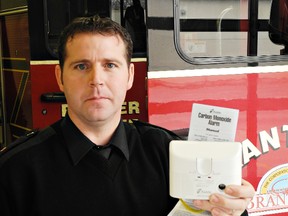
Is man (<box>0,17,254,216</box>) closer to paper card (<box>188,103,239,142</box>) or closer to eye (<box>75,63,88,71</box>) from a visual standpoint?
eye (<box>75,63,88,71</box>)

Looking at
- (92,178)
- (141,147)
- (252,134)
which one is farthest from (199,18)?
(92,178)

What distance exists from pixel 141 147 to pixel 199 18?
1190mm

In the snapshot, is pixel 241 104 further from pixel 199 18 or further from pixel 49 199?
pixel 49 199

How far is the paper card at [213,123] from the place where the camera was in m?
1.19

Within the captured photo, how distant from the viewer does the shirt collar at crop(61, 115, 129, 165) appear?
127 cm

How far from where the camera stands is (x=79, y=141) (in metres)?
1.29

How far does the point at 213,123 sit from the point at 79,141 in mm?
356

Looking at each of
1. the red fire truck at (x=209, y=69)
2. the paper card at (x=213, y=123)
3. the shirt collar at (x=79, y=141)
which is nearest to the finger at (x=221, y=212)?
the paper card at (x=213, y=123)

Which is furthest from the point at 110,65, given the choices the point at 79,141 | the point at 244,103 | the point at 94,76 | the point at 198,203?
the point at 244,103

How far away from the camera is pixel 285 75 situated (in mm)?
2525

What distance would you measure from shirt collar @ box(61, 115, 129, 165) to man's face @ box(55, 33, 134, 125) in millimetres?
46

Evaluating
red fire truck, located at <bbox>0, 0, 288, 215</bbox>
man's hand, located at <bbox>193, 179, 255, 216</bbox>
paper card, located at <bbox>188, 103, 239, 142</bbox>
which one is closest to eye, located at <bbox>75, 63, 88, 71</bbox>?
paper card, located at <bbox>188, 103, 239, 142</bbox>

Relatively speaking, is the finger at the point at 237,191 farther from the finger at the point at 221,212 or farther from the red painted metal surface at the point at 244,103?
the red painted metal surface at the point at 244,103

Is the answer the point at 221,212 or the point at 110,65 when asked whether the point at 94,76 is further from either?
the point at 221,212
